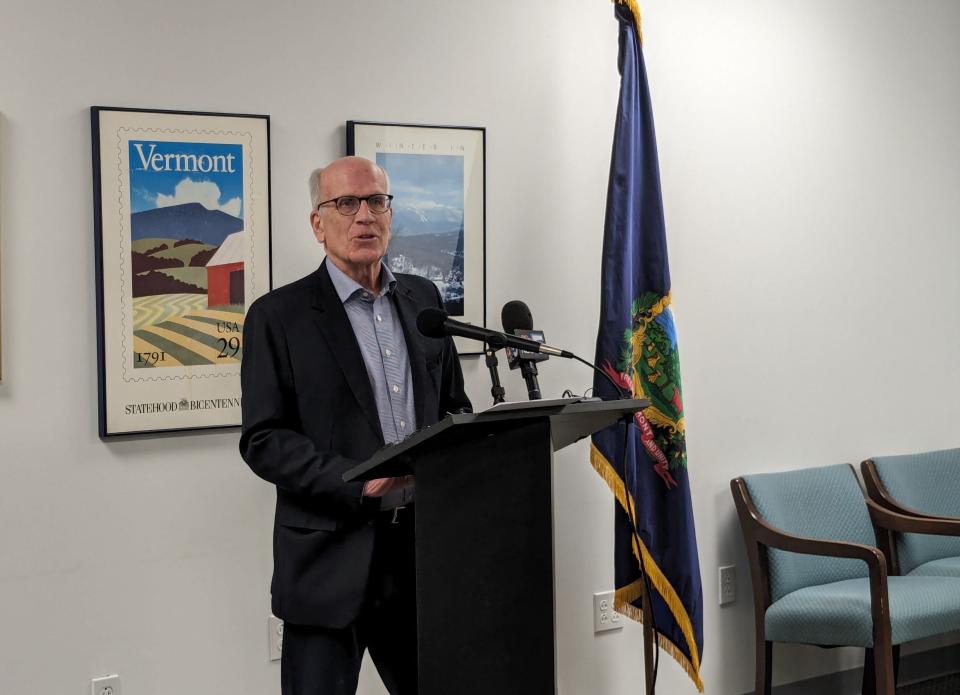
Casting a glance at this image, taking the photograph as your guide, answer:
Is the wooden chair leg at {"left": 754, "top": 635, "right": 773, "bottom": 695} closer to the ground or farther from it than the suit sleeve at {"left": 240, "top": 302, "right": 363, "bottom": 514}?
closer to the ground

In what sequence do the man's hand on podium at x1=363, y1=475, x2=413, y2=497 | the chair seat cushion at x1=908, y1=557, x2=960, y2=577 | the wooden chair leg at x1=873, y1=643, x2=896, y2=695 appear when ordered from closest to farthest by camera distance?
the man's hand on podium at x1=363, y1=475, x2=413, y2=497
the wooden chair leg at x1=873, y1=643, x2=896, y2=695
the chair seat cushion at x1=908, y1=557, x2=960, y2=577

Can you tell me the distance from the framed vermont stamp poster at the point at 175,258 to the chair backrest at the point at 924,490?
2453 millimetres

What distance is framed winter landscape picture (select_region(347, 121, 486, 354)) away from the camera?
2.76 meters

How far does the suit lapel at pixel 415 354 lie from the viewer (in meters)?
2.14

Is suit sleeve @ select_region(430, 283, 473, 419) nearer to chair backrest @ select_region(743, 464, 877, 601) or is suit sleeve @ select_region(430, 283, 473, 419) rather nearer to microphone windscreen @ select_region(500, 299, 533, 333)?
microphone windscreen @ select_region(500, 299, 533, 333)

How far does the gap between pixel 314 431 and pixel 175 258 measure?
2.57 feet

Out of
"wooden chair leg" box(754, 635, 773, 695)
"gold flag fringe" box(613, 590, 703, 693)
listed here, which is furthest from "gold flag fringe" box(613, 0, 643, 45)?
"wooden chair leg" box(754, 635, 773, 695)

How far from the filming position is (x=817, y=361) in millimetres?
3504

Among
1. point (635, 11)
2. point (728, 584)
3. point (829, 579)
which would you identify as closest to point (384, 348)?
point (635, 11)

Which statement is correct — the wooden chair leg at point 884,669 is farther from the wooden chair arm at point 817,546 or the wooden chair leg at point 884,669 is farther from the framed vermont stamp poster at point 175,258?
the framed vermont stamp poster at point 175,258

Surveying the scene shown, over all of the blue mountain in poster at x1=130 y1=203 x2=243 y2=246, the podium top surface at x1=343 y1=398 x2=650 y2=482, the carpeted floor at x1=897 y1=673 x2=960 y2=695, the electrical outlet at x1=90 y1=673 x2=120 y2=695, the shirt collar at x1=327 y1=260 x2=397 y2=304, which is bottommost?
the carpeted floor at x1=897 y1=673 x2=960 y2=695

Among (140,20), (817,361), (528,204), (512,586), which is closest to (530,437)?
(512,586)

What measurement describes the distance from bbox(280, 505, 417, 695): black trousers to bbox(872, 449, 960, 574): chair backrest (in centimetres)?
215

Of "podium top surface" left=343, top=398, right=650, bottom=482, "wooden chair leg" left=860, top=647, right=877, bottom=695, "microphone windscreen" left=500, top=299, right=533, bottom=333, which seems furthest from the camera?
"wooden chair leg" left=860, top=647, right=877, bottom=695
